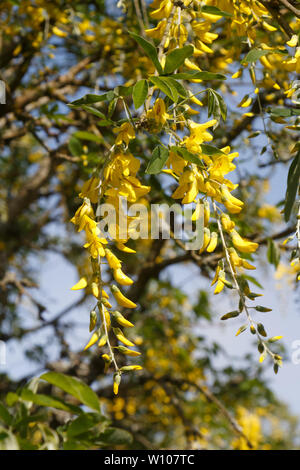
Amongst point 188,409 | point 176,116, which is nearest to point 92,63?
point 176,116

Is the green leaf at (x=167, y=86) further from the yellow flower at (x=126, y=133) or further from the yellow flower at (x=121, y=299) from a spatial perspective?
the yellow flower at (x=121, y=299)

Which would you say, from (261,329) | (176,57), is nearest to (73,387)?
(261,329)

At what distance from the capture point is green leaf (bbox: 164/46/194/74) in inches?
28.8

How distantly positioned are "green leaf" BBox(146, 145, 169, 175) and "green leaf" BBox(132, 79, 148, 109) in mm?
83

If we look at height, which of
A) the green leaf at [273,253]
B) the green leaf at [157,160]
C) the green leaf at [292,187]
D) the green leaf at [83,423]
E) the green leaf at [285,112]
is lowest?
the green leaf at [83,423]

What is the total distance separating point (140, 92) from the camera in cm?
76

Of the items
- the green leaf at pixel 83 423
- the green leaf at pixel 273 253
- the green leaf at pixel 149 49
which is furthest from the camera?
the green leaf at pixel 273 253

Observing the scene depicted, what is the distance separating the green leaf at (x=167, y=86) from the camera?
73cm

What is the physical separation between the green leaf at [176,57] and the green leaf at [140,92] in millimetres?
45

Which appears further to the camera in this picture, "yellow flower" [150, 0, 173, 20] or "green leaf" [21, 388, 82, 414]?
"green leaf" [21, 388, 82, 414]

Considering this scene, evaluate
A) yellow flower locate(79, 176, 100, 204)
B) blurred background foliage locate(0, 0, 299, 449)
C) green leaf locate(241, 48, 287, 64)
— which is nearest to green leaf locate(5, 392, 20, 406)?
blurred background foliage locate(0, 0, 299, 449)

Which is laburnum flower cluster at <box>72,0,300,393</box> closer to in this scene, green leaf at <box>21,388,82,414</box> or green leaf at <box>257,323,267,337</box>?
green leaf at <box>257,323,267,337</box>

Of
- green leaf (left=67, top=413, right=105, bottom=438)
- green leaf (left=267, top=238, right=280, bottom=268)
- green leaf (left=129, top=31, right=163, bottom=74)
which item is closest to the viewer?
green leaf (left=129, top=31, right=163, bottom=74)

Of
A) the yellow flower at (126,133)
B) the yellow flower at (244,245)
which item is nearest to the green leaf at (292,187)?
the yellow flower at (244,245)
